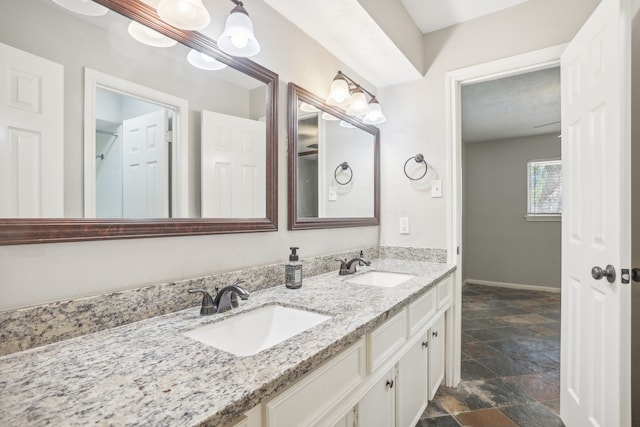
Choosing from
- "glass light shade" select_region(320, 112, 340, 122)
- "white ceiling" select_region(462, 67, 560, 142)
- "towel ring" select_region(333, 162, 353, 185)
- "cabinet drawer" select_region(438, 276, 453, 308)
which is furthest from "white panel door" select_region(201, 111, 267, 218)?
"white ceiling" select_region(462, 67, 560, 142)

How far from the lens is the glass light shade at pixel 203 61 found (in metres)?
1.19

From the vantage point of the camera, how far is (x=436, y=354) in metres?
1.92

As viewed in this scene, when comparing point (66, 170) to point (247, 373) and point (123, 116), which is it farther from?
point (247, 373)

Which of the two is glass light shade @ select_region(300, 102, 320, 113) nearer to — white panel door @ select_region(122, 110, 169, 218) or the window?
white panel door @ select_region(122, 110, 169, 218)

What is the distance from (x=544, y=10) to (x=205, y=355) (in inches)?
99.7

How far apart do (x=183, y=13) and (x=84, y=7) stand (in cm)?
27

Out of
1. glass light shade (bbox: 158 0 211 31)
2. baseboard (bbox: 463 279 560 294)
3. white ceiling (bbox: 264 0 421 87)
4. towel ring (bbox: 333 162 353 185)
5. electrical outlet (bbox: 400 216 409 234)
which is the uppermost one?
white ceiling (bbox: 264 0 421 87)

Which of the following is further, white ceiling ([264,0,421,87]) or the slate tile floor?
the slate tile floor

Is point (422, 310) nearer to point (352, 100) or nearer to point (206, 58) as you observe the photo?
point (352, 100)

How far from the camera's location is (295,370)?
2.38ft

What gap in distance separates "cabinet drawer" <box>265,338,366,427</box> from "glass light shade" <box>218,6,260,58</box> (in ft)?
3.82

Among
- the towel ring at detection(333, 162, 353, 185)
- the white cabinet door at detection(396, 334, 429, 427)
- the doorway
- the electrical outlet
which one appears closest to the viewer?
the white cabinet door at detection(396, 334, 429, 427)

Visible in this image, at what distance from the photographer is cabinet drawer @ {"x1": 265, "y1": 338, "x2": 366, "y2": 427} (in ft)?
2.34

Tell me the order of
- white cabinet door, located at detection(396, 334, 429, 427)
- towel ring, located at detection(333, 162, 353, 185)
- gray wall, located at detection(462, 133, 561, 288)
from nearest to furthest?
1. white cabinet door, located at detection(396, 334, 429, 427)
2. towel ring, located at detection(333, 162, 353, 185)
3. gray wall, located at detection(462, 133, 561, 288)
